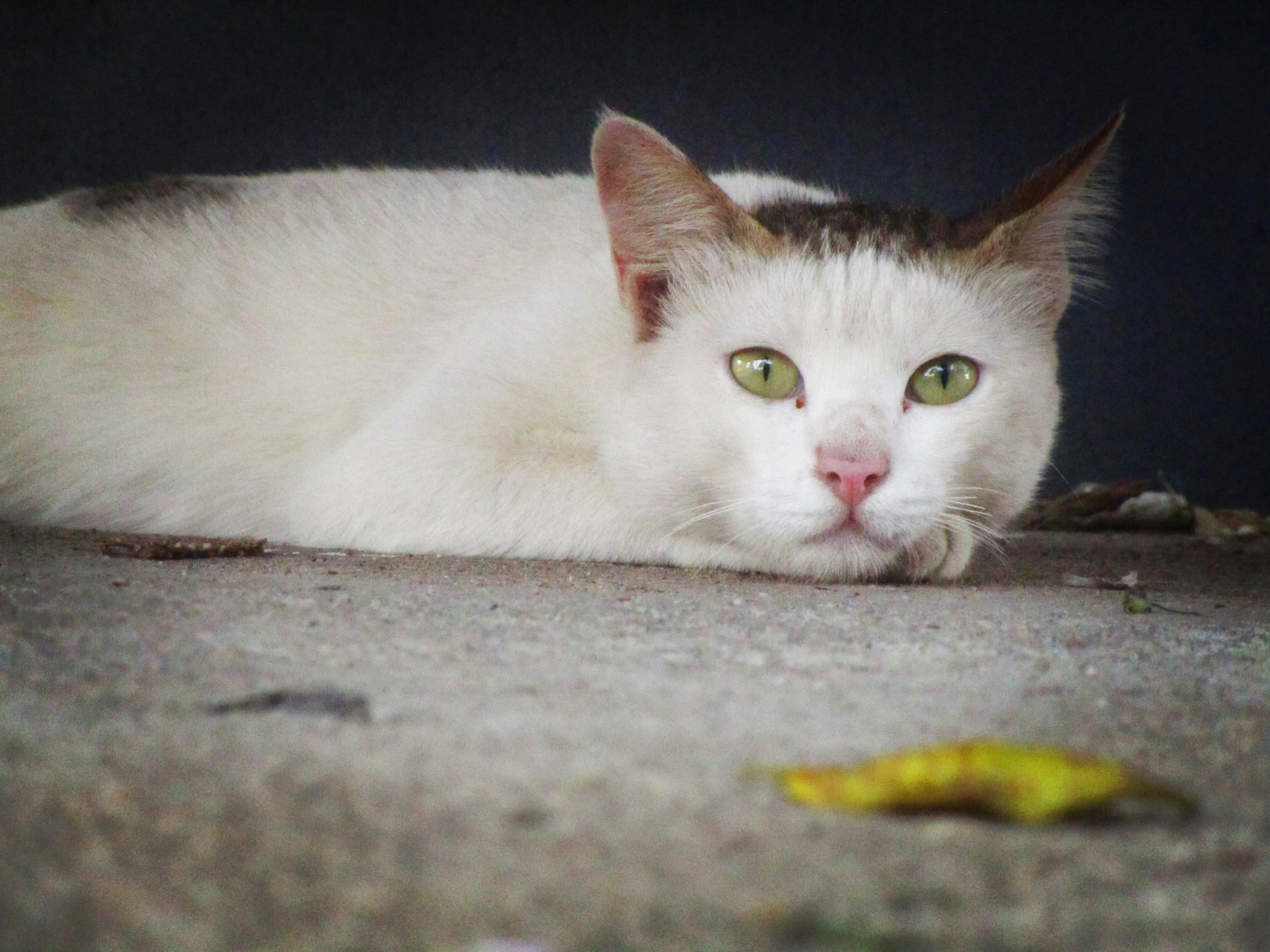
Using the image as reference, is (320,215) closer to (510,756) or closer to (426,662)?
(426,662)

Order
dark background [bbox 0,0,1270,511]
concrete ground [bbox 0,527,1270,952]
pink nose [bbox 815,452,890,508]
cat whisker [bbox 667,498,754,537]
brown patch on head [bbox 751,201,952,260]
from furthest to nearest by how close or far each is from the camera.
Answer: dark background [bbox 0,0,1270,511]
brown patch on head [bbox 751,201,952,260]
cat whisker [bbox 667,498,754,537]
pink nose [bbox 815,452,890,508]
concrete ground [bbox 0,527,1270,952]

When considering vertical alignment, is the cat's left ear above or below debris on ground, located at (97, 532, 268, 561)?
above

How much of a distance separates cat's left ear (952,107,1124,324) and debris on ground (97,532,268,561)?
129 cm

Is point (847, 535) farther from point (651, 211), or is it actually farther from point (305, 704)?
point (305, 704)

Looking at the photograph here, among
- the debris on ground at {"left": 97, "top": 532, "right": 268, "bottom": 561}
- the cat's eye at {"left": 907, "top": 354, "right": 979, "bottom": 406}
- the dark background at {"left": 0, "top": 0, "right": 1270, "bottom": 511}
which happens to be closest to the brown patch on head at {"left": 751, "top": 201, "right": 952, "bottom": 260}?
the cat's eye at {"left": 907, "top": 354, "right": 979, "bottom": 406}

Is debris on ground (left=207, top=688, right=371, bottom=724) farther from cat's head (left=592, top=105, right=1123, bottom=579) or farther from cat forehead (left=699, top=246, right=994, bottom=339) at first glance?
cat forehead (left=699, top=246, right=994, bottom=339)

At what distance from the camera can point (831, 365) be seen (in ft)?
5.46

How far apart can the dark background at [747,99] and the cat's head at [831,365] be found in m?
1.34

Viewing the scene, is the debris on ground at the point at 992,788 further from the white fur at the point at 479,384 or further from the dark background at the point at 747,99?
the dark background at the point at 747,99

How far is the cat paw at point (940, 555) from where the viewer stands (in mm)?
1716

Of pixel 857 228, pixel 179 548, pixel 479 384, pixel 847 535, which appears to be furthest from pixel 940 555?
pixel 179 548

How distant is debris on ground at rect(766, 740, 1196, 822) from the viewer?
2.28ft

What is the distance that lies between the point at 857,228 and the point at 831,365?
0.31 metres

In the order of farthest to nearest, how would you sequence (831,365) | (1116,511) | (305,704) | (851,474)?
(1116,511) → (831,365) → (851,474) → (305,704)
